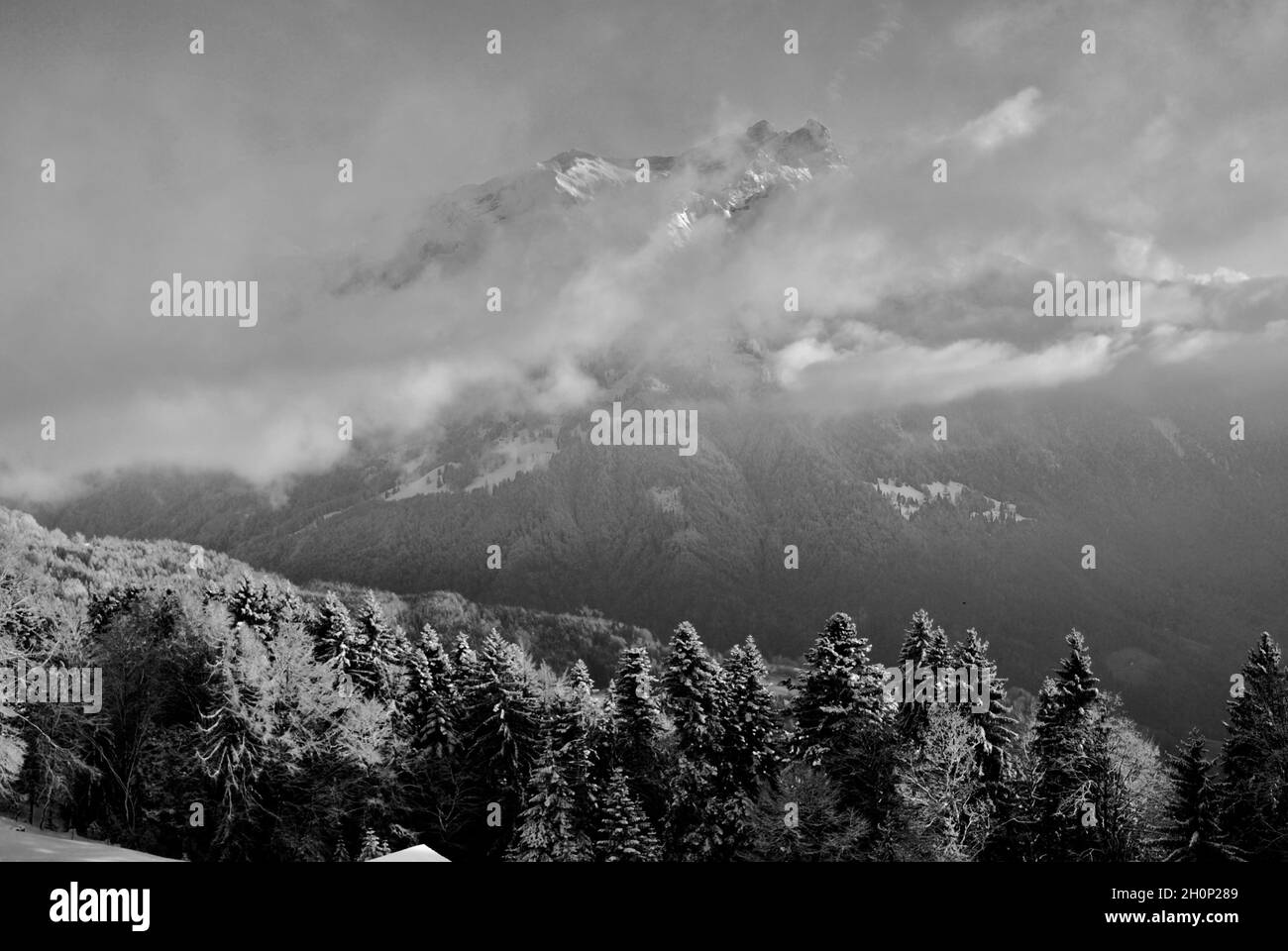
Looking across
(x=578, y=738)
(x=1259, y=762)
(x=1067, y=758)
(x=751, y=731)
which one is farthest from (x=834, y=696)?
(x=1259, y=762)

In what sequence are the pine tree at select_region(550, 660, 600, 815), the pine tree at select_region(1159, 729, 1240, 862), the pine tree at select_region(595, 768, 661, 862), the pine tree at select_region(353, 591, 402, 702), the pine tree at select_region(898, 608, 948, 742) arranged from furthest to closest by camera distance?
the pine tree at select_region(353, 591, 402, 702) < the pine tree at select_region(550, 660, 600, 815) < the pine tree at select_region(898, 608, 948, 742) < the pine tree at select_region(595, 768, 661, 862) < the pine tree at select_region(1159, 729, 1240, 862)

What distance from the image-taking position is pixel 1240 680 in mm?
39438

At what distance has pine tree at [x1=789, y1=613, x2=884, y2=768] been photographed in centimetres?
4100

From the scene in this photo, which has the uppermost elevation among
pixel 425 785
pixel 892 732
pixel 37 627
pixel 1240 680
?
pixel 37 627

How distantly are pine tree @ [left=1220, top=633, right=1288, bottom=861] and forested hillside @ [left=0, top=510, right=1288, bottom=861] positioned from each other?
13 centimetres

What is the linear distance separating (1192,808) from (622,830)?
986 inches

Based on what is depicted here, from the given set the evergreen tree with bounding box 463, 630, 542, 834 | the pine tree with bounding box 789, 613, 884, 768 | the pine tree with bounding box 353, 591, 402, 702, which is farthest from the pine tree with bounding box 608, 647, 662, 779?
the pine tree with bounding box 353, 591, 402, 702

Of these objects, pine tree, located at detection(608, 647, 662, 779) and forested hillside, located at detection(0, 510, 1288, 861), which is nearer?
forested hillside, located at detection(0, 510, 1288, 861)

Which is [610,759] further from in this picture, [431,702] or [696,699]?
[431,702]

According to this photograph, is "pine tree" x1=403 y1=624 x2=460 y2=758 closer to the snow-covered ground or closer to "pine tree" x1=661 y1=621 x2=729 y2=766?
"pine tree" x1=661 y1=621 x2=729 y2=766
